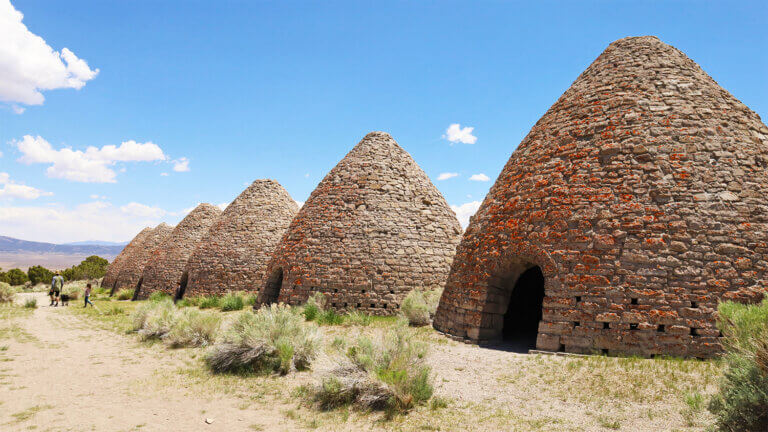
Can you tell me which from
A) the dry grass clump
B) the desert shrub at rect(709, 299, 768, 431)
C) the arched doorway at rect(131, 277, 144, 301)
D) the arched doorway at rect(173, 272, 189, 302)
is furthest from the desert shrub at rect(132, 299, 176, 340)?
the arched doorway at rect(131, 277, 144, 301)

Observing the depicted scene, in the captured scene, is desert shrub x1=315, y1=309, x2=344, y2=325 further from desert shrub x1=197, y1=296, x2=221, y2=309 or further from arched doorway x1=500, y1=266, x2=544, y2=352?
desert shrub x1=197, y1=296, x2=221, y2=309

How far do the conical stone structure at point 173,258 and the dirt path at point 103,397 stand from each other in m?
11.7

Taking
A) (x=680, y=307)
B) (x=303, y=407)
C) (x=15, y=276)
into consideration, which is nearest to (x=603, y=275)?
(x=680, y=307)

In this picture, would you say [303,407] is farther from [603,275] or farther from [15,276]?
[15,276]

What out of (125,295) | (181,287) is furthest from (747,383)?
(125,295)

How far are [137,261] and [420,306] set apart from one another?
22.5 metres

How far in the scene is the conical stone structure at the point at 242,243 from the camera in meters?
17.9

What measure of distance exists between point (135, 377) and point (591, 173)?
343 inches

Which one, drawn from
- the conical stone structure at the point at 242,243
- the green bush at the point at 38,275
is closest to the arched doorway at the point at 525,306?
the conical stone structure at the point at 242,243

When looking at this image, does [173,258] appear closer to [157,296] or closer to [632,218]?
[157,296]

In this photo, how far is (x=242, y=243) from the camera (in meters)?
18.4

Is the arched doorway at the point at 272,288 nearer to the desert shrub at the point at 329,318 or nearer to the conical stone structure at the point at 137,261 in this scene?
the desert shrub at the point at 329,318

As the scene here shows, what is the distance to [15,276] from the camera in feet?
115

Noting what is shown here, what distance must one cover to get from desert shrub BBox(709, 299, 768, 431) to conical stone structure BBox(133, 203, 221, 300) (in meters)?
21.1
